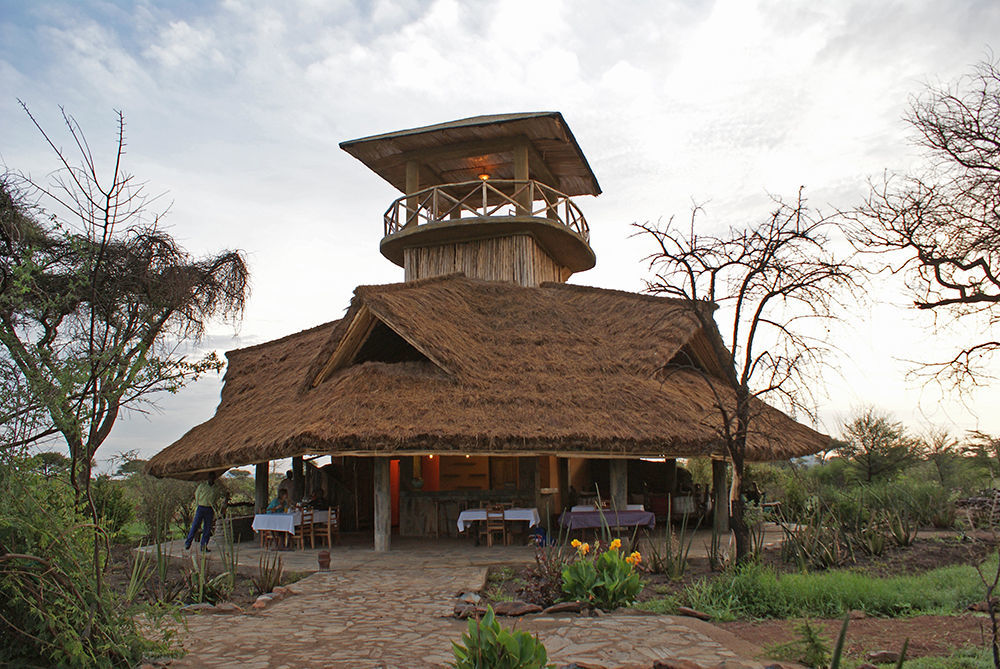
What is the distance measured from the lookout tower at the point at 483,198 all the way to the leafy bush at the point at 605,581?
1223cm

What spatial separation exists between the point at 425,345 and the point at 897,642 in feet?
29.4

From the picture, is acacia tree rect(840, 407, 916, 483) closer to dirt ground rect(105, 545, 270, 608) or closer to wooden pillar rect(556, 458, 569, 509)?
wooden pillar rect(556, 458, 569, 509)

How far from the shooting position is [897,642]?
19.4ft

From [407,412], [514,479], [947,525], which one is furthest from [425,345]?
[947,525]

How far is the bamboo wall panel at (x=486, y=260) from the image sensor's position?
19.4 meters

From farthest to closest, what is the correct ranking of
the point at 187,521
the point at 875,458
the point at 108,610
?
the point at 875,458 → the point at 187,521 → the point at 108,610

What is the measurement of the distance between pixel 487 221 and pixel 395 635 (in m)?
13.5

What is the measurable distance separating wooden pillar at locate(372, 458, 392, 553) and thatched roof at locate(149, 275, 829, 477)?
101cm

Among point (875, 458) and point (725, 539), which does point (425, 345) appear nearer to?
point (725, 539)

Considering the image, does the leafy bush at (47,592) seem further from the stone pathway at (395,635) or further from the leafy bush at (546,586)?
the leafy bush at (546,586)

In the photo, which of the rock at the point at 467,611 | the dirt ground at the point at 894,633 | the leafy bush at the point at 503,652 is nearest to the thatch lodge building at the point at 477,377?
the dirt ground at the point at 894,633

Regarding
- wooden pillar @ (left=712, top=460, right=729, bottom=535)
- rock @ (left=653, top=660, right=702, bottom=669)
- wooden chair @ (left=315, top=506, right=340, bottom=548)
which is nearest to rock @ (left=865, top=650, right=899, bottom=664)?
rock @ (left=653, top=660, right=702, bottom=669)

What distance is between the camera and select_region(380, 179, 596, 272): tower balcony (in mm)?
18734

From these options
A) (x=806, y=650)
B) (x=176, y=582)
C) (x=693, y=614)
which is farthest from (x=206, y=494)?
(x=806, y=650)
